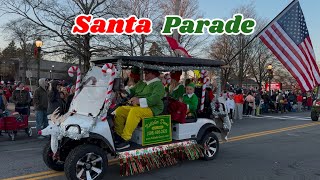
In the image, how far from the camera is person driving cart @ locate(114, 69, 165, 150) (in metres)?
5.96

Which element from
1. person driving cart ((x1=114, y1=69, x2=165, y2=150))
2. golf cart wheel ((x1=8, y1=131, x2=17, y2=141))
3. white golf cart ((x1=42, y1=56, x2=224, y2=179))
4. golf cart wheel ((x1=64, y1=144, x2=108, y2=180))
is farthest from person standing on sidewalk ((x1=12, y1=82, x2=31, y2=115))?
golf cart wheel ((x1=64, y1=144, x2=108, y2=180))

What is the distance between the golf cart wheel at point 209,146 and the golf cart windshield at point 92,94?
265 centimetres

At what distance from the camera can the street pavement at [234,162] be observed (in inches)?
241

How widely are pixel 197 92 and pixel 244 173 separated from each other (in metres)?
2.34

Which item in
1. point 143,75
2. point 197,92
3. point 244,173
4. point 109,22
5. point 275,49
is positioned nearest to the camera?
point 244,173

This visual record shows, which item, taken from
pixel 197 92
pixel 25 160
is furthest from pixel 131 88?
pixel 25 160

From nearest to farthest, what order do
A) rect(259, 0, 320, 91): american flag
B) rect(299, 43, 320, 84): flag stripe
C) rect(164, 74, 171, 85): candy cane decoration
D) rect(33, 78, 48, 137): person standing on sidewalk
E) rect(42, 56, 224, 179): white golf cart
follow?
rect(42, 56, 224, 179): white golf cart
rect(164, 74, 171, 85): candy cane decoration
rect(259, 0, 320, 91): american flag
rect(299, 43, 320, 84): flag stripe
rect(33, 78, 48, 137): person standing on sidewalk

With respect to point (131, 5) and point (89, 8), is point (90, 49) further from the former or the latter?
point (131, 5)

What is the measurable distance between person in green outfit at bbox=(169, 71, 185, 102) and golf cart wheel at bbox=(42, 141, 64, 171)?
2.97 m

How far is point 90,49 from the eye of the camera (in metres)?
24.0

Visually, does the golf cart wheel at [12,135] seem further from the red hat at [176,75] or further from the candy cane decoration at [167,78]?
the red hat at [176,75]

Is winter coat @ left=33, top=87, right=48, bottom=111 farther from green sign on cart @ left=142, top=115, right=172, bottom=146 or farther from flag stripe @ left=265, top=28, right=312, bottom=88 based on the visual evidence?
flag stripe @ left=265, top=28, right=312, bottom=88

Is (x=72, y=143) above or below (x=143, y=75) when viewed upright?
below

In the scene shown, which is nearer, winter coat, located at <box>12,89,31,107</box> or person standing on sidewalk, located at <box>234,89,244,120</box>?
winter coat, located at <box>12,89,31,107</box>
